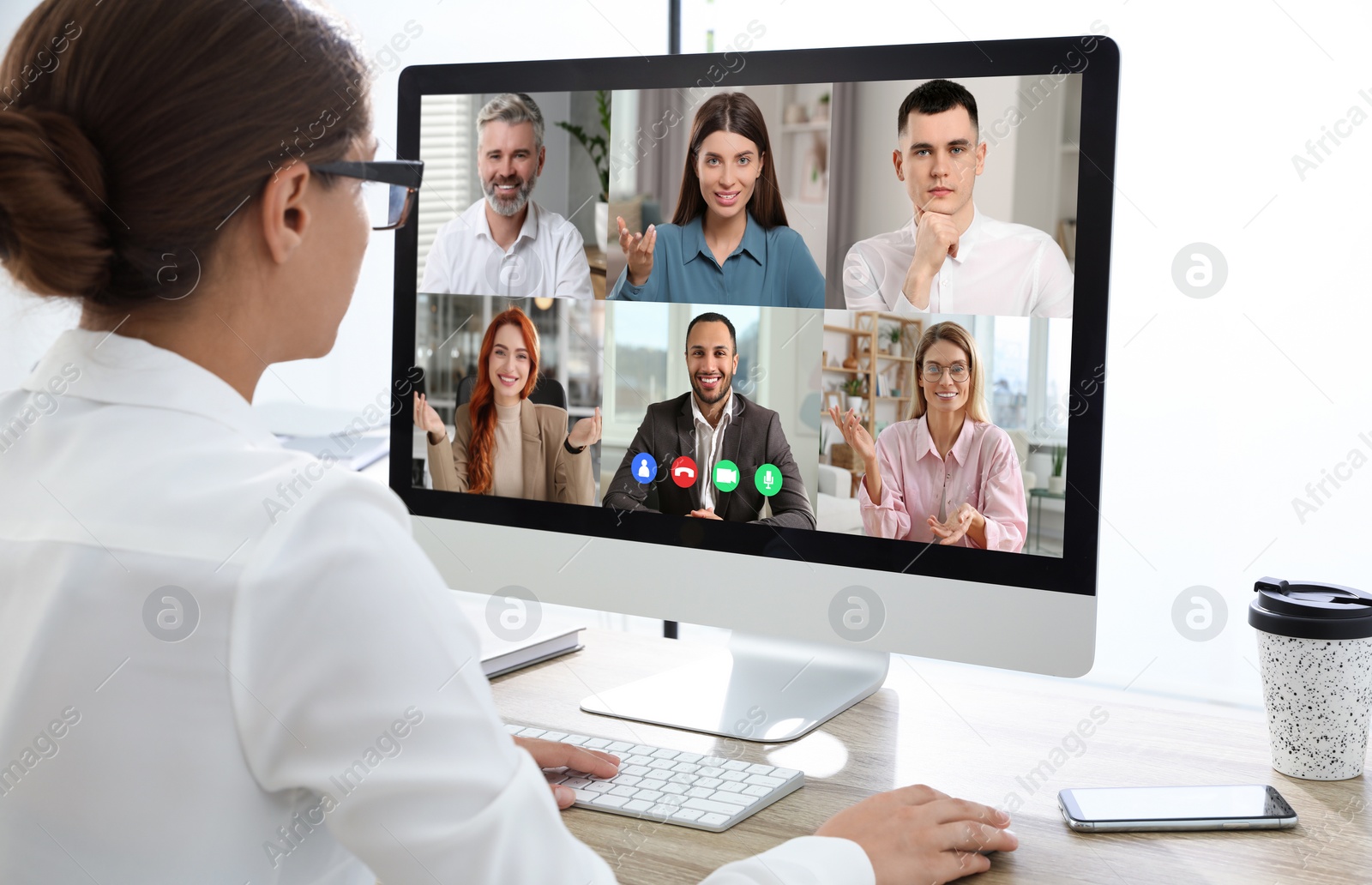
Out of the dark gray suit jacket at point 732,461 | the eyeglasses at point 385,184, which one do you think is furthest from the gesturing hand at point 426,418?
the eyeglasses at point 385,184

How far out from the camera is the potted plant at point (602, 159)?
123cm

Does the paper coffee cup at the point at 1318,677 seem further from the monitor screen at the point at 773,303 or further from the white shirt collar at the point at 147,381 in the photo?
the white shirt collar at the point at 147,381

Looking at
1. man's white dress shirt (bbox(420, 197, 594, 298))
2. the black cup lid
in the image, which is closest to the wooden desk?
the black cup lid

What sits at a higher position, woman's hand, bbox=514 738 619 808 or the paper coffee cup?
the paper coffee cup

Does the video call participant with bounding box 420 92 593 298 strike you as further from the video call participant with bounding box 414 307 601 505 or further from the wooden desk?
the wooden desk

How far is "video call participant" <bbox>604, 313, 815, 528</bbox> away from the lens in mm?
1155

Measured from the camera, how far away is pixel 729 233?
117 cm

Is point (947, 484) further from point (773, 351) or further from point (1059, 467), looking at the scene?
point (773, 351)

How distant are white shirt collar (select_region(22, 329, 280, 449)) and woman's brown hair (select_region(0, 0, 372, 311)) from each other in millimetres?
37

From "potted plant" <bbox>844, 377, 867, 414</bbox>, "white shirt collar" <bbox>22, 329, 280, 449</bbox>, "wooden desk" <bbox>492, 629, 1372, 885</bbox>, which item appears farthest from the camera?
"potted plant" <bbox>844, 377, 867, 414</bbox>

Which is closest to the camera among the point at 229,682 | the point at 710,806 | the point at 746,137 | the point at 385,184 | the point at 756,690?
the point at 229,682

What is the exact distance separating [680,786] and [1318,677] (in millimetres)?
633

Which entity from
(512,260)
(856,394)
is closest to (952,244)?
(856,394)

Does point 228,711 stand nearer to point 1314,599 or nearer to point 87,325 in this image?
point 87,325
